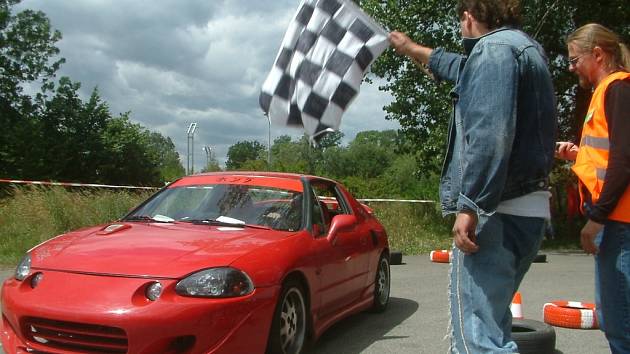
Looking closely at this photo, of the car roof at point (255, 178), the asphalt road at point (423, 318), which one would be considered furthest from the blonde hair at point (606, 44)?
the car roof at point (255, 178)

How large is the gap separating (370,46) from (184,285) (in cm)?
172

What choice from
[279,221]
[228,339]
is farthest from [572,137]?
[228,339]

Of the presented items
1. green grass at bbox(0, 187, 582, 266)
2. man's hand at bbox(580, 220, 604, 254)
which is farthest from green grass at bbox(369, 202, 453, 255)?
man's hand at bbox(580, 220, 604, 254)

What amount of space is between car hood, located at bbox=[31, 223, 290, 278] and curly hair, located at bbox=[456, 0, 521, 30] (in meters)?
2.08

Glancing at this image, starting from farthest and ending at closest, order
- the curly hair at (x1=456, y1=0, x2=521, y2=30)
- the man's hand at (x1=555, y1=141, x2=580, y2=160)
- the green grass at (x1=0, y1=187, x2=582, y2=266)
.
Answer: the green grass at (x1=0, y1=187, x2=582, y2=266) < the man's hand at (x1=555, y1=141, x2=580, y2=160) < the curly hair at (x1=456, y1=0, x2=521, y2=30)

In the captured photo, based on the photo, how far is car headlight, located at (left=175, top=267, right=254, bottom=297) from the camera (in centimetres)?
355

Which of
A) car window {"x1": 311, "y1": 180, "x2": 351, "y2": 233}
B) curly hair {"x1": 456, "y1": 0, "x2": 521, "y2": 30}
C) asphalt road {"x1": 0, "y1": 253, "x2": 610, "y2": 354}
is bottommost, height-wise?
asphalt road {"x1": 0, "y1": 253, "x2": 610, "y2": 354}

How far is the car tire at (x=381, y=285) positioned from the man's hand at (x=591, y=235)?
3.36 meters

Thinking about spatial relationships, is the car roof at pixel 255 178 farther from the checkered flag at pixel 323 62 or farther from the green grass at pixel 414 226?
the green grass at pixel 414 226

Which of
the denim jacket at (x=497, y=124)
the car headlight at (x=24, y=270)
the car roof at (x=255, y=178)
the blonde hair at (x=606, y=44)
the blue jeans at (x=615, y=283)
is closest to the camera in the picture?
the denim jacket at (x=497, y=124)

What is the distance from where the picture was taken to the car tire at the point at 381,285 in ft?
20.3

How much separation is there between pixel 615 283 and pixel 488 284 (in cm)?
83

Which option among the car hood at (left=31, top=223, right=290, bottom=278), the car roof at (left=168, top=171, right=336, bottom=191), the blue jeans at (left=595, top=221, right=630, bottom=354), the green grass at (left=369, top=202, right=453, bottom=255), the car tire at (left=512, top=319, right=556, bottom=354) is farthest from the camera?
the green grass at (left=369, top=202, right=453, bottom=255)

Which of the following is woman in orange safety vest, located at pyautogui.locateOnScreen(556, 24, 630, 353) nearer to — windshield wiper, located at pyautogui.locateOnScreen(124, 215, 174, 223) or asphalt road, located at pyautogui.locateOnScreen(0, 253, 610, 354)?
asphalt road, located at pyautogui.locateOnScreen(0, 253, 610, 354)
